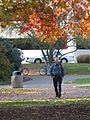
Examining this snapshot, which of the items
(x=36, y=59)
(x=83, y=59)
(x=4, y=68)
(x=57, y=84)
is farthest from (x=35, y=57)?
(x=57, y=84)

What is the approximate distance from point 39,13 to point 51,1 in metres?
1.42

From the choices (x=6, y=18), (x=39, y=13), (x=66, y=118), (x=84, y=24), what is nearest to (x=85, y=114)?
(x=66, y=118)

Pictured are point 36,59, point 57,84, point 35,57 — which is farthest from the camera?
point 35,57

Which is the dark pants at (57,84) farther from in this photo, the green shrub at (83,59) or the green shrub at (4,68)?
the green shrub at (83,59)

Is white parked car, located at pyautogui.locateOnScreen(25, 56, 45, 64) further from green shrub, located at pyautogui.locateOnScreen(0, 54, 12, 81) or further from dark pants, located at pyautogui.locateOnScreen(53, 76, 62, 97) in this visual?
dark pants, located at pyautogui.locateOnScreen(53, 76, 62, 97)

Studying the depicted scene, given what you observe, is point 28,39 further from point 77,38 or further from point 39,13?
point 39,13

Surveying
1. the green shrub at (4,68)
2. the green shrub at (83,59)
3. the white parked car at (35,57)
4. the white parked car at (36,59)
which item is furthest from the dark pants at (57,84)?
the white parked car at (36,59)

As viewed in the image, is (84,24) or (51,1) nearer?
(51,1)

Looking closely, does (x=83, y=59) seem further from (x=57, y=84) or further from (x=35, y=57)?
(x=57, y=84)

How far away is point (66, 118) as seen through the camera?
1084 centimetres

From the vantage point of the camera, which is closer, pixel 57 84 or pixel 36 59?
pixel 57 84

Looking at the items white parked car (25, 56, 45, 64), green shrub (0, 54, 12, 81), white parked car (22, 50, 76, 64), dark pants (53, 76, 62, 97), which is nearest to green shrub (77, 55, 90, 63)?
Result: white parked car (22, 50, 76, 64)

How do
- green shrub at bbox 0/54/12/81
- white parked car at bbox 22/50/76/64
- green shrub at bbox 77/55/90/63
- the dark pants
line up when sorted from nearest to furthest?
1. the dark pants
2. green shrub at bbox 0/54/12/81
3. green shrub at bbox 77/55/90/63
4. white parked car at bbox 22/50/76/64

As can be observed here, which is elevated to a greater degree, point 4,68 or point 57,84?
point 4,68
